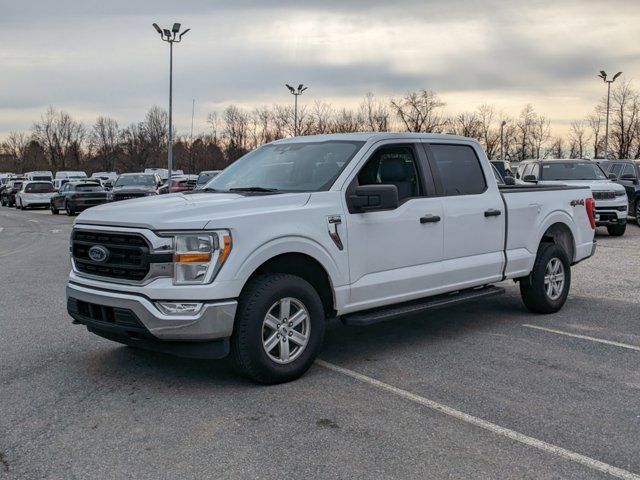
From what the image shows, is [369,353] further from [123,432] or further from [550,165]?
[550,165]

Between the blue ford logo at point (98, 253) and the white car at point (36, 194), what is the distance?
35.7 m

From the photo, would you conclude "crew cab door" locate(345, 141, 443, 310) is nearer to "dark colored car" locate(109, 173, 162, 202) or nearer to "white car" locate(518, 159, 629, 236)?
"white car" locate(518, 159, 629, 236)

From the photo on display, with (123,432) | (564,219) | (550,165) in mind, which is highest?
(550,165)

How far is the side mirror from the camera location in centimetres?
534

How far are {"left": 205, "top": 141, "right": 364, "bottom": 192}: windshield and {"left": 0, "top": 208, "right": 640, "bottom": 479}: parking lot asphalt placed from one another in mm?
1556

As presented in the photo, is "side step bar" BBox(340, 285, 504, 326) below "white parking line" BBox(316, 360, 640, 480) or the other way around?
the other way around

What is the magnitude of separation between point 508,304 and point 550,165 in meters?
9.93

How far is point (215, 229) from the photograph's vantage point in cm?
473

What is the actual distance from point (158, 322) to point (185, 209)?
2.75 feet

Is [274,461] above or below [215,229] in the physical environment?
below

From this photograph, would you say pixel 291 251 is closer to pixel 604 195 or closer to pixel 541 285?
pixel 541 285

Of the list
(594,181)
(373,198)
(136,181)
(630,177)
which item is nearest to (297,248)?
(373,198)

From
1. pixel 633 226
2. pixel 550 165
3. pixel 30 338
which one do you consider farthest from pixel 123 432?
pixel 633 226

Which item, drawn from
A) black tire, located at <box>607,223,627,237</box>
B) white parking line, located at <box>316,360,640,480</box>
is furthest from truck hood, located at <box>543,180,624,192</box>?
white parking line, located at <box>316,360,640,480</box>
